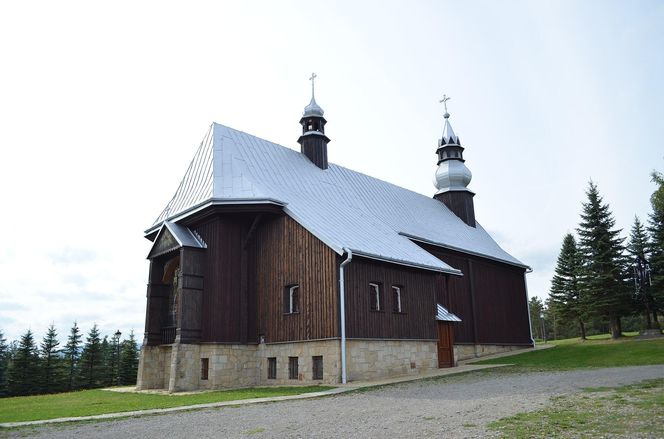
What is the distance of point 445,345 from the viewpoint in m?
23.3

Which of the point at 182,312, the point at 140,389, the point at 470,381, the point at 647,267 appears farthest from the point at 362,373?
the point at 647,267

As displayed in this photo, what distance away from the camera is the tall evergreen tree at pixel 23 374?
45.5m

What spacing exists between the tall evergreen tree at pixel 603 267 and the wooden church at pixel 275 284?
17.2m

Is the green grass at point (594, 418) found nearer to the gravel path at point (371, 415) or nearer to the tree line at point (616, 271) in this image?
the gravel path at point (371, 415)

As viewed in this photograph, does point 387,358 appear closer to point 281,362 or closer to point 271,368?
point 281,362

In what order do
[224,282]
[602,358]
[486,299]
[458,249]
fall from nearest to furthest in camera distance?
[224,282]
[602,358]
[458,249]
[486,299]

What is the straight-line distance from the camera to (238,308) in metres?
20.4

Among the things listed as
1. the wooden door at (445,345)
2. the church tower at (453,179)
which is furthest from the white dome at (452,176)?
the wooden door at (445,345)

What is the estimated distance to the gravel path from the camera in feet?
28.8

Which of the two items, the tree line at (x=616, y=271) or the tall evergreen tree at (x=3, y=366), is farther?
the tall evergreen tree at (x=3, y=366)

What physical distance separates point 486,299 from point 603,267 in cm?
1118

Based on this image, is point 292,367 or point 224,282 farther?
point 224,282

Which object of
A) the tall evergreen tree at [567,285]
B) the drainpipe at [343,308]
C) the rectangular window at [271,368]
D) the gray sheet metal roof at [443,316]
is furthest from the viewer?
the tall evergreen tree at [567,285]

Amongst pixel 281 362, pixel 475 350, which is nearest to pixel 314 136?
pixel 281 362
